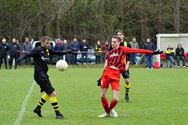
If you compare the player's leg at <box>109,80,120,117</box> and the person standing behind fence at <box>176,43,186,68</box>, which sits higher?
the player's leg at <box>109,80,120,117</box>

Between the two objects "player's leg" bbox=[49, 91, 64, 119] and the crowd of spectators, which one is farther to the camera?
the crowd of spectators

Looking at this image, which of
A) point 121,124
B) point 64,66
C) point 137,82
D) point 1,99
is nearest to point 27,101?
point 1,99

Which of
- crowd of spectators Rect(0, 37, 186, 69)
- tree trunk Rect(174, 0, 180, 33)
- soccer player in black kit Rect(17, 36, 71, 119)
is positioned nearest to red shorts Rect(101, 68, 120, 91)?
soccer player in black kit Rect(17, 36, 71, 119)

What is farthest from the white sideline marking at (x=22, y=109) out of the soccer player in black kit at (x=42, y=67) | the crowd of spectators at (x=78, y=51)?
the crowd of spectators at (x=78, y=51)

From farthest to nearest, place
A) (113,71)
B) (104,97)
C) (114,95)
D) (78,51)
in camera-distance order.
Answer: (78,51), (113,71), (104,97), (114,95)

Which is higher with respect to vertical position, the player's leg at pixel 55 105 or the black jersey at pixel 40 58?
the black jersey at pixel 40 58

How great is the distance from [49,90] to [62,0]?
36393mm

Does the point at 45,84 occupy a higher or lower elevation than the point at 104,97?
higher

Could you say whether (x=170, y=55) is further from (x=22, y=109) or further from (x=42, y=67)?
(x=42, y=67)

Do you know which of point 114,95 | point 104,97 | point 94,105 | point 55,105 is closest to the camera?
point 55,105

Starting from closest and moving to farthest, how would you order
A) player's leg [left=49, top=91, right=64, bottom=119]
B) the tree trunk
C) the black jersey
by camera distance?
player's leg [left=49, top=91, right=64, bottom=119], the black jersey, the tree trunk

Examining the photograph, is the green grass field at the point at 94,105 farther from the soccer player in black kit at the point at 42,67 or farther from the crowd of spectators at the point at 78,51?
the crowd of spectators at the point at 78,51

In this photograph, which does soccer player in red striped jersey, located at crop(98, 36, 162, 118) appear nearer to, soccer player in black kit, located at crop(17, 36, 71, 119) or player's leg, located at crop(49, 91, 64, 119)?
player's leg, located at crop(49, 91, 64, 119)

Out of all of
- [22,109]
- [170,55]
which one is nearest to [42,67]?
[22,109]
